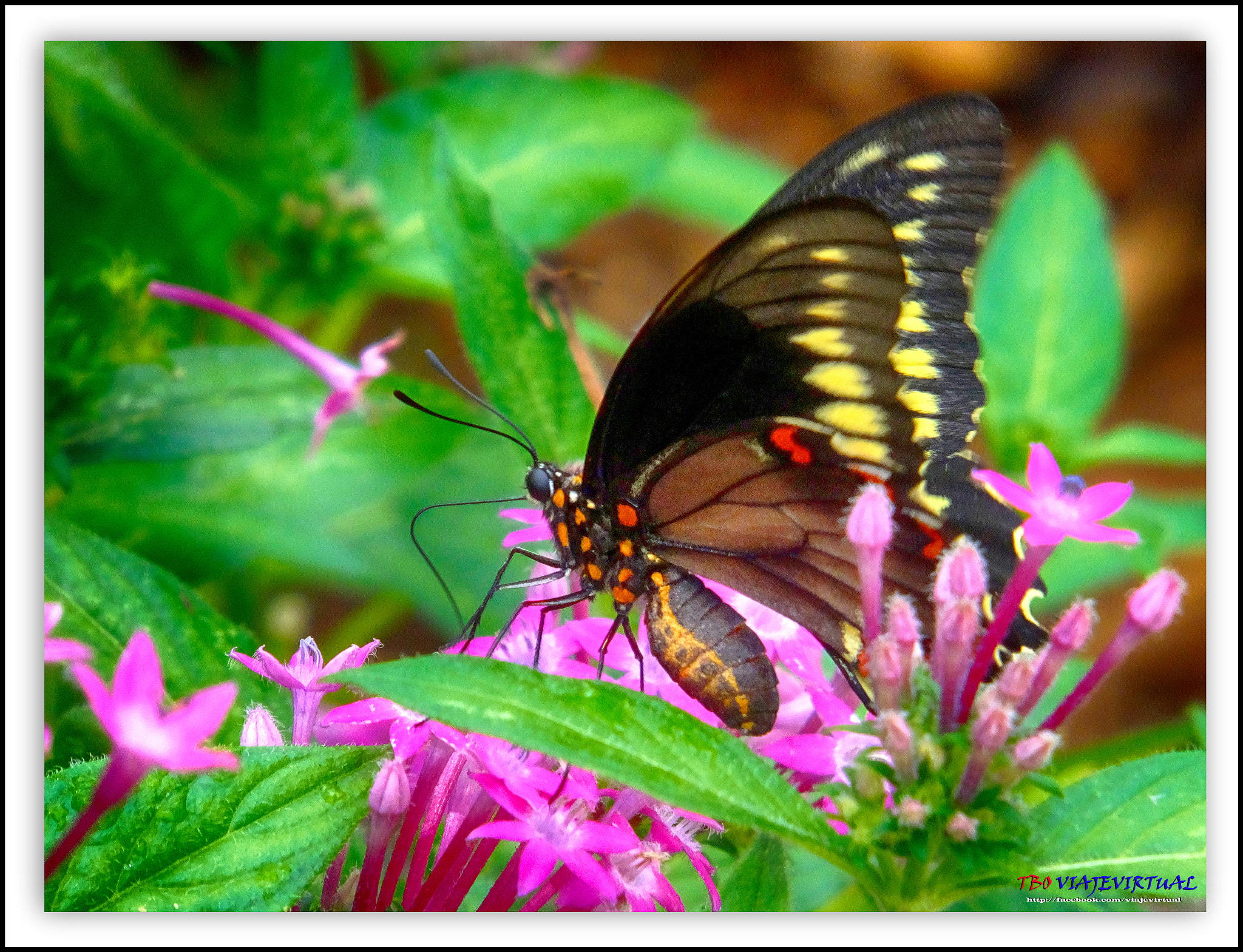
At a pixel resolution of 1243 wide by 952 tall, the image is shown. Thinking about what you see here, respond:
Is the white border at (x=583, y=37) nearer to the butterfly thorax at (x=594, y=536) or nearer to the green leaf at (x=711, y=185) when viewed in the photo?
the butterfly thorax at (x=594, y=536)

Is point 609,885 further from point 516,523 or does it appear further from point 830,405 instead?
point 516,523

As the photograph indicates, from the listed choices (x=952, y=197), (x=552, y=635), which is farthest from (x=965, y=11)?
(x=552, y=635)

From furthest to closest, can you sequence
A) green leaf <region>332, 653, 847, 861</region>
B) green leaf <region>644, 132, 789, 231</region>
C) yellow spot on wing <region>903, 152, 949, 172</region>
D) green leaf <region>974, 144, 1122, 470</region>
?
green leaf <region>644, 132, 789, 231</region>
green leaf <region>974, 144, 1122, 470</region>
yellow spot on wing <region>903, 152, 949, 172</region>
green leaf <region>332, 653, 847, 861</region>

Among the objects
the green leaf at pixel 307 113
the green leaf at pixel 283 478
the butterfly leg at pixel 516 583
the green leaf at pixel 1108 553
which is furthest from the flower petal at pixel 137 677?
the green leaf at pixel 1108 553

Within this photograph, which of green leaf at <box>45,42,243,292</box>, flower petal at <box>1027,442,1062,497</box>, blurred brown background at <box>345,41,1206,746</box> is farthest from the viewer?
blurred brown background at <box>345,41,1206,746</box>

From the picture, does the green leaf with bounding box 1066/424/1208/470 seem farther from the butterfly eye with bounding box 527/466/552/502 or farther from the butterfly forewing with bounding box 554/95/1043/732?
the butterfly eye with bounding box 527/466/552/502

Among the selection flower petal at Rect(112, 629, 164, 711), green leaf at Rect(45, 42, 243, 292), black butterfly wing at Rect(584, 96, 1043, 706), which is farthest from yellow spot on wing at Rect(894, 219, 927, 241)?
green leaf at Rect(45, 42, 243, 292)

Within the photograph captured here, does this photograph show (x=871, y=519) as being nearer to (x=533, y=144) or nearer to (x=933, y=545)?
(x=933, y=545)

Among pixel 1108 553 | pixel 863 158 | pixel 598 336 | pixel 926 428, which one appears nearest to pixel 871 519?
pixel 926 428
